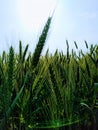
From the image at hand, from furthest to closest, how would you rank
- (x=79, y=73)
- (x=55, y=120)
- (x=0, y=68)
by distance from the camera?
(x=79, y=73) → (x=55, y=120) → (x=0, y=68)

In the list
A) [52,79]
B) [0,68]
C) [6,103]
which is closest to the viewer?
[6,103]

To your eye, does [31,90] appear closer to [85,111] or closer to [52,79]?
[52,79]

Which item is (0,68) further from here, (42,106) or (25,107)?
(42,106)

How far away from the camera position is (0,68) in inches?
55.9

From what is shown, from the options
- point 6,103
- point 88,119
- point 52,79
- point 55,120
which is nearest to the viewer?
point 6,103

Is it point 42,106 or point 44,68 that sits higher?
point 44,68

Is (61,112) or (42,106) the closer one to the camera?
(61,112)

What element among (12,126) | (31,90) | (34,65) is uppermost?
(34,65)

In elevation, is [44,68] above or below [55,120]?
above

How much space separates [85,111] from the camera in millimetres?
1920

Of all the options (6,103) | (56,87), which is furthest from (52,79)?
(6,103)

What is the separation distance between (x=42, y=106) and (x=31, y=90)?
27 cm

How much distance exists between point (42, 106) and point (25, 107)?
9.7 inches

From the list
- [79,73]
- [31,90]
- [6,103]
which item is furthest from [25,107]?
[79,73]
